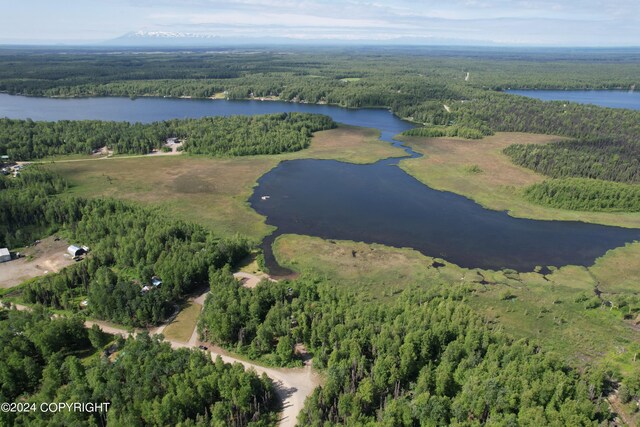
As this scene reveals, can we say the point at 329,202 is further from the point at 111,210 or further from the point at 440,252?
the point at 111,210

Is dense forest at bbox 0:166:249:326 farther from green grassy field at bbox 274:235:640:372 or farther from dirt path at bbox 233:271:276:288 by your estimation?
green grassy field at bbox 274:235:640:372

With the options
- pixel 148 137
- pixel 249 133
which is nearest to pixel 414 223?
pixel 249 133

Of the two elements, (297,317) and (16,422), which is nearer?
(16,422)

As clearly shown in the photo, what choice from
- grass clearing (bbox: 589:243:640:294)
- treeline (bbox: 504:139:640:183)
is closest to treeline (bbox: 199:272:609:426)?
grass clearing (bbox: 589:243:640:294)

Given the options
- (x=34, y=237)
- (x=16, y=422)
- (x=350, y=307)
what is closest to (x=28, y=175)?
(x=34, y=237)

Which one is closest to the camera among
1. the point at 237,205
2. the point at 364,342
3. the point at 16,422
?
the point at 16,422

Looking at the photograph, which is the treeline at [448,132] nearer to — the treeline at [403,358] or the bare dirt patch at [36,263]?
the treeline at [403,358]
